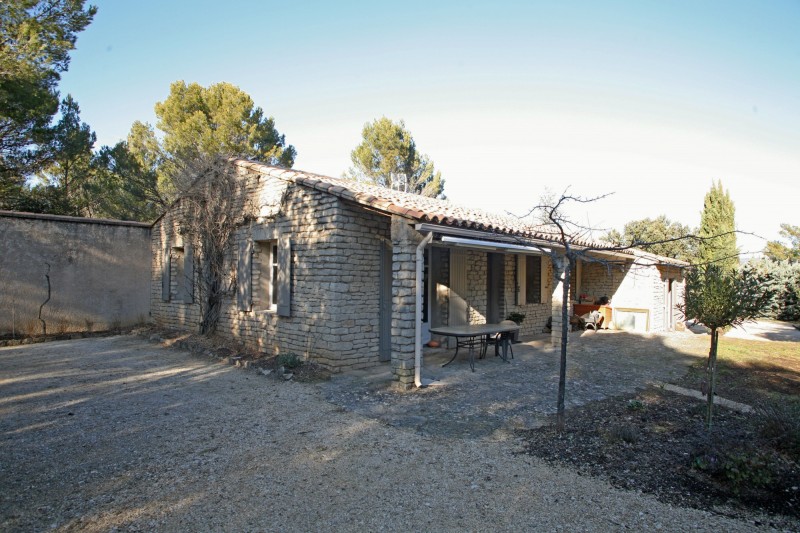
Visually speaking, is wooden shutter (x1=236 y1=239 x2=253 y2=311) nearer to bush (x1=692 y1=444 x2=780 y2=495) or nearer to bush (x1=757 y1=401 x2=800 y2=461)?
bush (x1=692 y1=444 x2=780 y2=495)

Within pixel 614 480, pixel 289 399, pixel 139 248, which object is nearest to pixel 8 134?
pixel 139 248

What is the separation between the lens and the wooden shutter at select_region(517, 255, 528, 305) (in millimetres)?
11555

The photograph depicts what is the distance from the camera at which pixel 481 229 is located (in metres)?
7.42

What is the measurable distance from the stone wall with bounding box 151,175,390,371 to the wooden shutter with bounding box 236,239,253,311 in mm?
107

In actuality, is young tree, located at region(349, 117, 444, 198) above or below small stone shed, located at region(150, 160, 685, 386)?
above

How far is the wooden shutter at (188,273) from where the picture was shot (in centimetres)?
1106

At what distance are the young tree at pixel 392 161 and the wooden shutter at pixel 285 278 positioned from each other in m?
16.4

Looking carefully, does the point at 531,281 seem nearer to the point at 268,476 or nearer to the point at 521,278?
the point at 521,278

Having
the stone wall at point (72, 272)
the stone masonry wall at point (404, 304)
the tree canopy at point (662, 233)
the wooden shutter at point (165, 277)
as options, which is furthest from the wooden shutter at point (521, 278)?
the tree canopy at point (662, 233)

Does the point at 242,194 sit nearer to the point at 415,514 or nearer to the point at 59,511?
the point at 59,511

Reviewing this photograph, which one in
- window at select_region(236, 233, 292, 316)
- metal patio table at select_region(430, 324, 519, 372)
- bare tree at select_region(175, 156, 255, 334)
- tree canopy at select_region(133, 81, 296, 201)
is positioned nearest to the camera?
metal patio table at select_region(430, 324, 519, 372)

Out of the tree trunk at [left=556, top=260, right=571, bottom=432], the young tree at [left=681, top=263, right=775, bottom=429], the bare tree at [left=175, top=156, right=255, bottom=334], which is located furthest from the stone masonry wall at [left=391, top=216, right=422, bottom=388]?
the bare tree at [left=175, top=156, right=255, bottom=334]

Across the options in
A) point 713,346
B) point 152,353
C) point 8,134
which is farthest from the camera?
point 8,134

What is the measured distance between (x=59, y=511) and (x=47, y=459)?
1.23 meters
